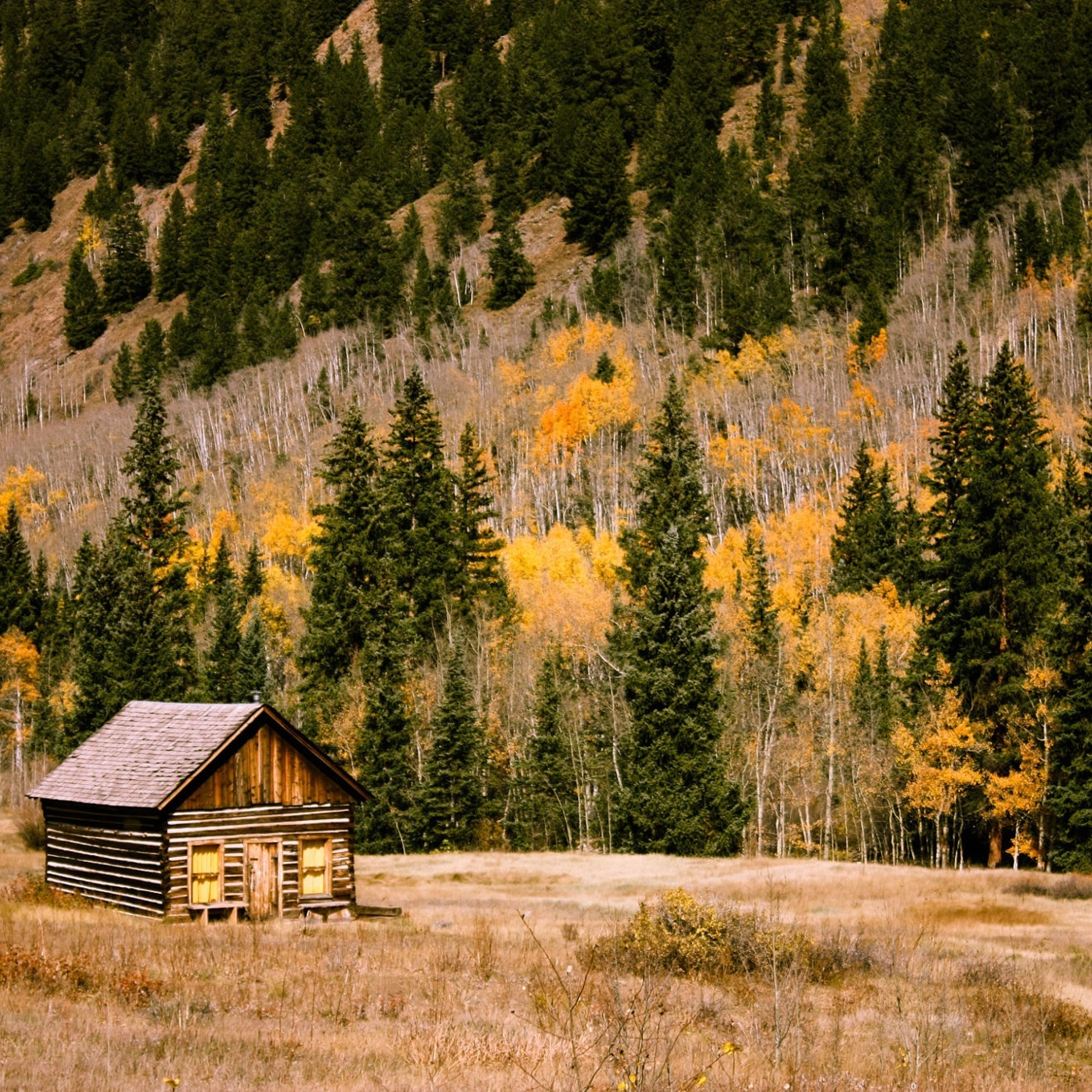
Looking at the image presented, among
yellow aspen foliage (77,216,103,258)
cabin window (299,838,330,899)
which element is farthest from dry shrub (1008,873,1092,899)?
yellow aspen foliage (77,216,103,258)

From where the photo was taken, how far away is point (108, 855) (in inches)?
1176

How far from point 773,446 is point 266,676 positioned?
165 ft

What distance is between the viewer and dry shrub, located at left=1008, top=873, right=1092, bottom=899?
31641mm

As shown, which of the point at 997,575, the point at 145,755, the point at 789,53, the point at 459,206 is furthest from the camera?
the point at 789,53

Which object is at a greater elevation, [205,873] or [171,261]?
[171,261]

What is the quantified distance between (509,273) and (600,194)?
14363 millimetres

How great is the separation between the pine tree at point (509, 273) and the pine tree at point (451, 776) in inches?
3241

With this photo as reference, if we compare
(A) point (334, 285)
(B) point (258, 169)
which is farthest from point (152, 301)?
(A) point (334, 285)

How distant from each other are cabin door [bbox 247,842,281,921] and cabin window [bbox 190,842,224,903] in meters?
0.71

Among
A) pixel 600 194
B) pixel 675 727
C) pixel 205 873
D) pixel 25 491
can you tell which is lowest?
pixel 205 873

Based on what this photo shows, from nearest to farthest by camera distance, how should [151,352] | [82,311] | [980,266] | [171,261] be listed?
[980,266] < [151,352] < [82,311] < [171,261]

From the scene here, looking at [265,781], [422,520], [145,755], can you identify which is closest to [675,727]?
[265,781]

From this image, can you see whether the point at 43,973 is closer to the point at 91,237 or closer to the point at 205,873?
the point at 205,873

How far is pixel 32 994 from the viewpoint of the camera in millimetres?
14570
